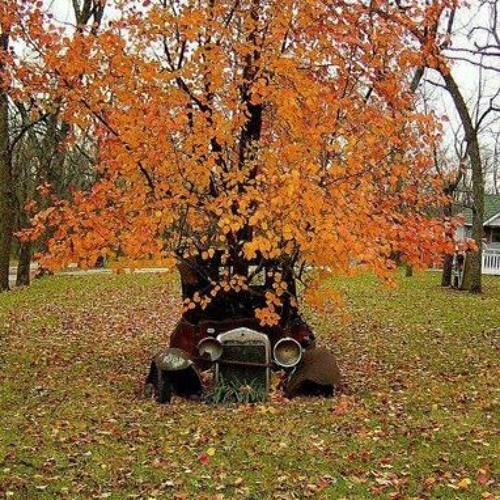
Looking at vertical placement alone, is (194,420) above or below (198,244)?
below

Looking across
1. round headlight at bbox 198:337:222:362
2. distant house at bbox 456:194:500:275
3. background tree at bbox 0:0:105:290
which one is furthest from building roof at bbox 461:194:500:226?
round headlight at bbox 198:337:222:362

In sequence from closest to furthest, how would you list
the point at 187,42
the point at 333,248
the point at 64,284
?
the point at 333,248, the point at 187,42, the point at 64,284

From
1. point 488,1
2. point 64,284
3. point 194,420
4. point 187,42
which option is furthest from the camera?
A: point 64,284

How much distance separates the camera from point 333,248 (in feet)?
30.2

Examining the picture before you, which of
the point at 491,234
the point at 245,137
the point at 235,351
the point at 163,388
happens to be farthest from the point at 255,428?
the point at 491,234

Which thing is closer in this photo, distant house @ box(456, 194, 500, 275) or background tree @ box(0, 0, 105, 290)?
background tree @ box(0, 0, 105, 290)

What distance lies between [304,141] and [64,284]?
20.8 meters

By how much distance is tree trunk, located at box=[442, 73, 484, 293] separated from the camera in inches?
945

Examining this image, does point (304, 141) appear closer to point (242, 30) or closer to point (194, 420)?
point (242, 30)

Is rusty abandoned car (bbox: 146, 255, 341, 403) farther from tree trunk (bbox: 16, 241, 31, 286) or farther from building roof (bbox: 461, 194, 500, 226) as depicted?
building roof (bbox: 461, 194, 500, 226)

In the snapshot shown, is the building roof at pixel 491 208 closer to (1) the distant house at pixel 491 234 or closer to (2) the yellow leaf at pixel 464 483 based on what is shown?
(1) the distant house at pixel 491 234

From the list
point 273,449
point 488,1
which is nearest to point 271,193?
point 273,449

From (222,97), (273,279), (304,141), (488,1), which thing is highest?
(488,1)

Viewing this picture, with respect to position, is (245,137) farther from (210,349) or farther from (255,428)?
(255,428)
